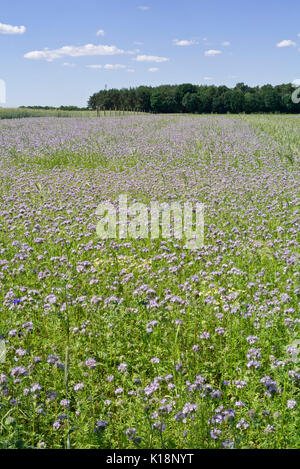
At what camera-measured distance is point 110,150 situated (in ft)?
42.3

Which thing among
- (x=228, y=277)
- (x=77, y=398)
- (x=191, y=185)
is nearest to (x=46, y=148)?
(x=191, y=185)

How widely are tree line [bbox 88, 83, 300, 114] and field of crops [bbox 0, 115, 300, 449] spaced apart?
62.8 metres

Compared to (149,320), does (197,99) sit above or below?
above

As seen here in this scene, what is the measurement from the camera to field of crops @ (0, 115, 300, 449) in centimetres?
257

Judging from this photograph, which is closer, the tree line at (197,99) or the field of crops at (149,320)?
the field of crops at (149,320)

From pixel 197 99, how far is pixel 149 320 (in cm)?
7376

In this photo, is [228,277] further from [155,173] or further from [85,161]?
[85,161]

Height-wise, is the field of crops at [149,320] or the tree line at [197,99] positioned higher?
the tree line at [197,99]

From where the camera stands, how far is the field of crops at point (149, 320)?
8.43 ft

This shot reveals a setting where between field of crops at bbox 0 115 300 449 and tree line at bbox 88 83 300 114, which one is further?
tree line at bbox 88 83 300 114

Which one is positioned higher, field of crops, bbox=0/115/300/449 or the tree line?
the tree line

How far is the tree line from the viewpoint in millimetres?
69875

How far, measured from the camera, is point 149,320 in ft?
12.3

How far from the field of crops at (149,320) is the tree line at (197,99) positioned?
2474 inches
